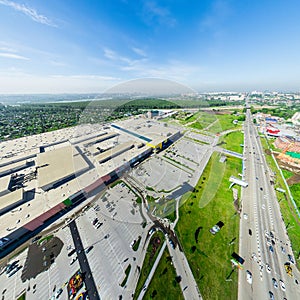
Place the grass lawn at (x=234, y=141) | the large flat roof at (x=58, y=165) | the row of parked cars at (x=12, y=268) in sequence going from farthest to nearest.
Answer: the grass lawn at (x=234, y=141) → the large flat roof at (x=58, y=165) → the row of parked cars at (x=12, y=268)

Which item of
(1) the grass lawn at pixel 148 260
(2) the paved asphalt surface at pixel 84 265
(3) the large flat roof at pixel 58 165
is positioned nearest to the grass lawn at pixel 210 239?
(1) the grass lawn at pixel 148 260

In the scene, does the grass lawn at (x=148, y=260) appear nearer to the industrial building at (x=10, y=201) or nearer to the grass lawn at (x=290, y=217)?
the grass lawn at (x=290, y=217)

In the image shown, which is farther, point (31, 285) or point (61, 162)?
point (61, 162)

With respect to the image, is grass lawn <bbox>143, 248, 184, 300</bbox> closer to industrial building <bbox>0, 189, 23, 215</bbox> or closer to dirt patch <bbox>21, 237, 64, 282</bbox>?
dirt patch <bbox>21, 237, 64, 282</bbox>

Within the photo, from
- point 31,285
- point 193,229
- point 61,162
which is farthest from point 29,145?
point 193,229

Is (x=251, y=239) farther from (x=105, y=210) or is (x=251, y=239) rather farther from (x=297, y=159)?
(x=297, y=159)

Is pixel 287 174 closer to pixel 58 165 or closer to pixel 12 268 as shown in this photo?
pixel 12 268
